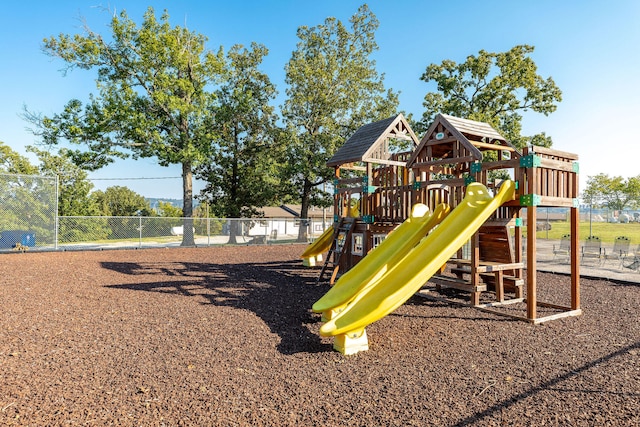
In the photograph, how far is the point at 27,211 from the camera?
1764 centimetres

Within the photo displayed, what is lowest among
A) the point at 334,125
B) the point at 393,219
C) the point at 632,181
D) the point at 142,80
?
the point at 393,219

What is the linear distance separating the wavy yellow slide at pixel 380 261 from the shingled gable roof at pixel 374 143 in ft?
11.2

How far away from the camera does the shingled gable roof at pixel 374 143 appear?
11555 mm

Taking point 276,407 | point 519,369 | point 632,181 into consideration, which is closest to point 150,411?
point 276,407

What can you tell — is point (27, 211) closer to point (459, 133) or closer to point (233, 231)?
point (233, 231)

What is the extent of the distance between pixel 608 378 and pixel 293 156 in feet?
83.2

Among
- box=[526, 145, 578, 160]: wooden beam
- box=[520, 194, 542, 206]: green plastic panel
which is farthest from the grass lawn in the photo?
box=[520, 194, 542, 206]: green plastic panel

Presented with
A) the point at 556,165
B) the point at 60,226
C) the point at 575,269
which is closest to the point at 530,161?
the point at 556,165

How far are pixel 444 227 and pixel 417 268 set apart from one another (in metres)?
1.36

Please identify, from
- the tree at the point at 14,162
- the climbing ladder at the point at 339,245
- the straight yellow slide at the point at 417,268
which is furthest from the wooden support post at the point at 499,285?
the tree at the point at 14,162

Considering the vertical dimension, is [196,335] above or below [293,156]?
below

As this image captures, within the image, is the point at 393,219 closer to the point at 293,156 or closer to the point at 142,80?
the point at 293,156

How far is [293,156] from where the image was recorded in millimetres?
28578

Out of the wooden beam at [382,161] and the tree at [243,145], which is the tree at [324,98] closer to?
the tree at [243,145]
